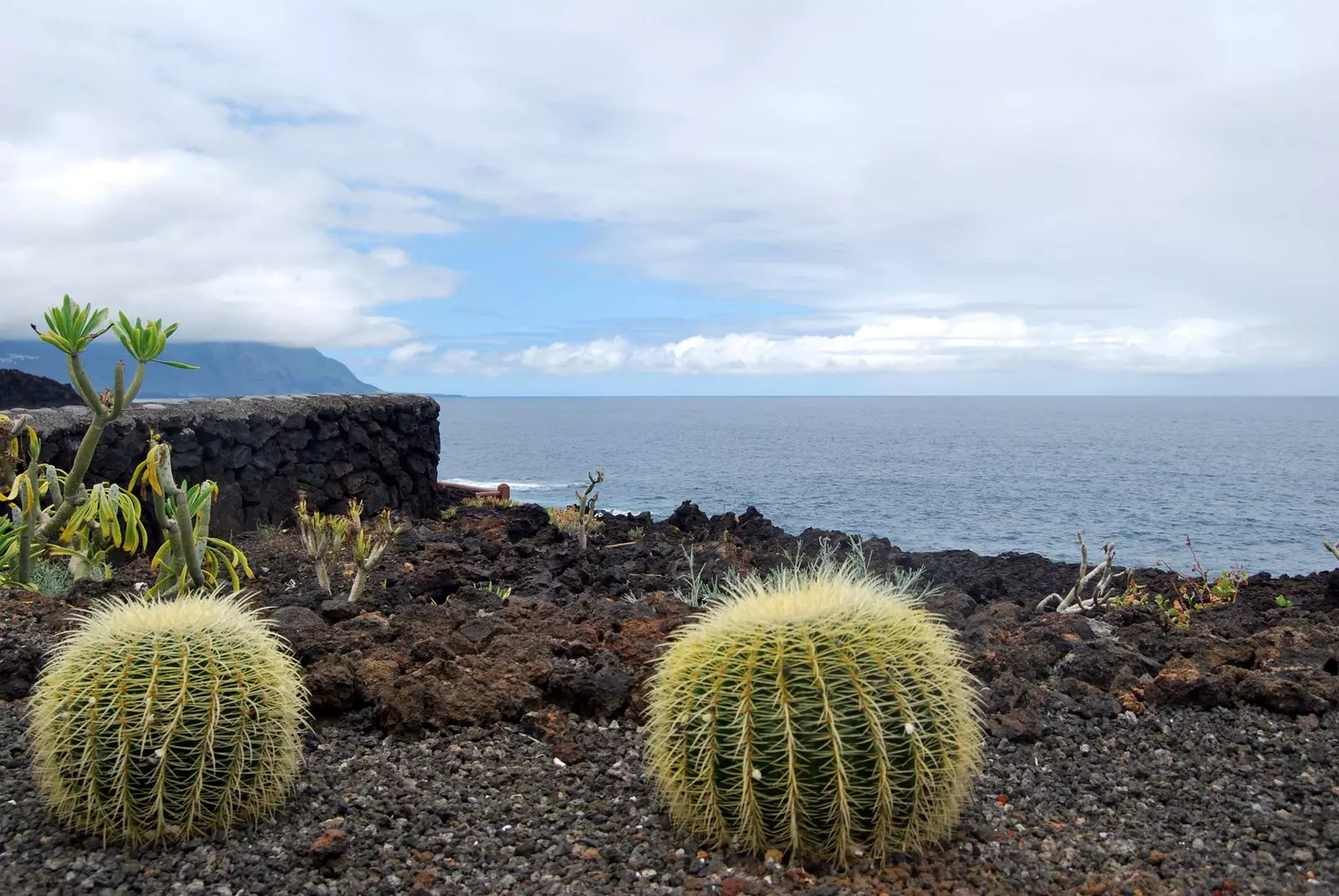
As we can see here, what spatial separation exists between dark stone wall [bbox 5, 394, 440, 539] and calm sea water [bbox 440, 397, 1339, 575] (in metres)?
13.1

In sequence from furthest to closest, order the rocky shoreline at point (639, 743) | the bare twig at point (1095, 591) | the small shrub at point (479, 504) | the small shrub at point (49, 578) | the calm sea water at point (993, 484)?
the calm sea water at point (993, 484), the small shrub at point (479, 504), the bare twig at point (1095, 591), the small shrub at point (49, 578), the rocky shoreline at point (639, 743)

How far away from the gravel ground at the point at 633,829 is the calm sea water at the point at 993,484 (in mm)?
19999

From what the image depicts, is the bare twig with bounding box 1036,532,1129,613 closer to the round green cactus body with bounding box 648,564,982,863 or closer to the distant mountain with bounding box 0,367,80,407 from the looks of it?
the round green cactus body with bounding box 648,564,982,863

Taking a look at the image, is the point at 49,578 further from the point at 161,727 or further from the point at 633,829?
the point at 633,829

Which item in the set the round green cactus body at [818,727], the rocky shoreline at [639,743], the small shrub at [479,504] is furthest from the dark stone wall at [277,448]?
the round green cactus body at [818,727]

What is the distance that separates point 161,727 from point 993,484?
44.1 m

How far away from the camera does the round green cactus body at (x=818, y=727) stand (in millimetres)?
3596

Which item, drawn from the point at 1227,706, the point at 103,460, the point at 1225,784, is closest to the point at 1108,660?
the point at 1227,706

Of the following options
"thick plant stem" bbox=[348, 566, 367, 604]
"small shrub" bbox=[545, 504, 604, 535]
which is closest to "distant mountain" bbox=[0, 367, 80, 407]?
"small shrub" bbox=[545, 504, 604, 535]

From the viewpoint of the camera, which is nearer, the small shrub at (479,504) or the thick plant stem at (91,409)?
the thick plant stem at (91,409)

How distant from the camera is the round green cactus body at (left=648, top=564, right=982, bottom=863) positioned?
3596mm

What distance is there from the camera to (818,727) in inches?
140

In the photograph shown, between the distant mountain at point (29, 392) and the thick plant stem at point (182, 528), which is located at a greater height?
the distant mountain at point (29, 392)

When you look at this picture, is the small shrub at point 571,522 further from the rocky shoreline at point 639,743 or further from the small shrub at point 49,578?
the small shrub at point 49,578
